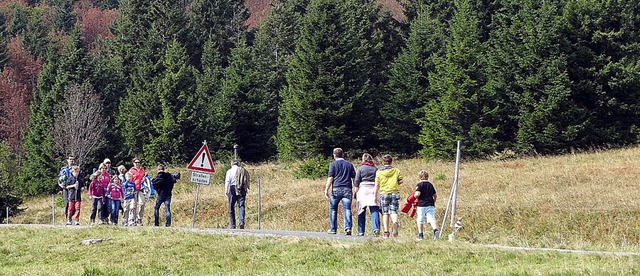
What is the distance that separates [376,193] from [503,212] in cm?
921

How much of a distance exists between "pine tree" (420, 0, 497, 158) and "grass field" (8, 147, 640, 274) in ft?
10.1

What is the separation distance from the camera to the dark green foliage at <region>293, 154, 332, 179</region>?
4597 centimetres

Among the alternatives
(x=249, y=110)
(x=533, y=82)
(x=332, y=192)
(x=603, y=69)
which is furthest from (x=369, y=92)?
(x=332, y=192)

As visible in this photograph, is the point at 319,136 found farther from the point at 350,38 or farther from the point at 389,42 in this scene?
the point at 389,42

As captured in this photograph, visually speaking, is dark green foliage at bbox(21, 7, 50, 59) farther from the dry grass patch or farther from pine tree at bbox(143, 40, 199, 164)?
the dry grass patch

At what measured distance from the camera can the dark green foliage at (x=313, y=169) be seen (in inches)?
1810

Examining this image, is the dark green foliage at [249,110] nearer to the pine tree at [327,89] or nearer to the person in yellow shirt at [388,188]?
the pine tree at [327,89]

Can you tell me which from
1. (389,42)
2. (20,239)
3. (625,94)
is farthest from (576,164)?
(389,42)

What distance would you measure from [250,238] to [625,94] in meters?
34.6

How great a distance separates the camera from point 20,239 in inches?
740

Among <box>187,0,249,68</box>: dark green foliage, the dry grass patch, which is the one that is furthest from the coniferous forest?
<box>187,0,249,68</box>: dark green foliage

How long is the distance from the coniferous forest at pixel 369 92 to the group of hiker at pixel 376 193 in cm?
2374

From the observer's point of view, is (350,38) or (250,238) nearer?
(250,238)

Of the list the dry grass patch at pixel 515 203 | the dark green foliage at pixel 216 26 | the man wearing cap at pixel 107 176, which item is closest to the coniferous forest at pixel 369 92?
the dry grass patch at pixel 515 203
